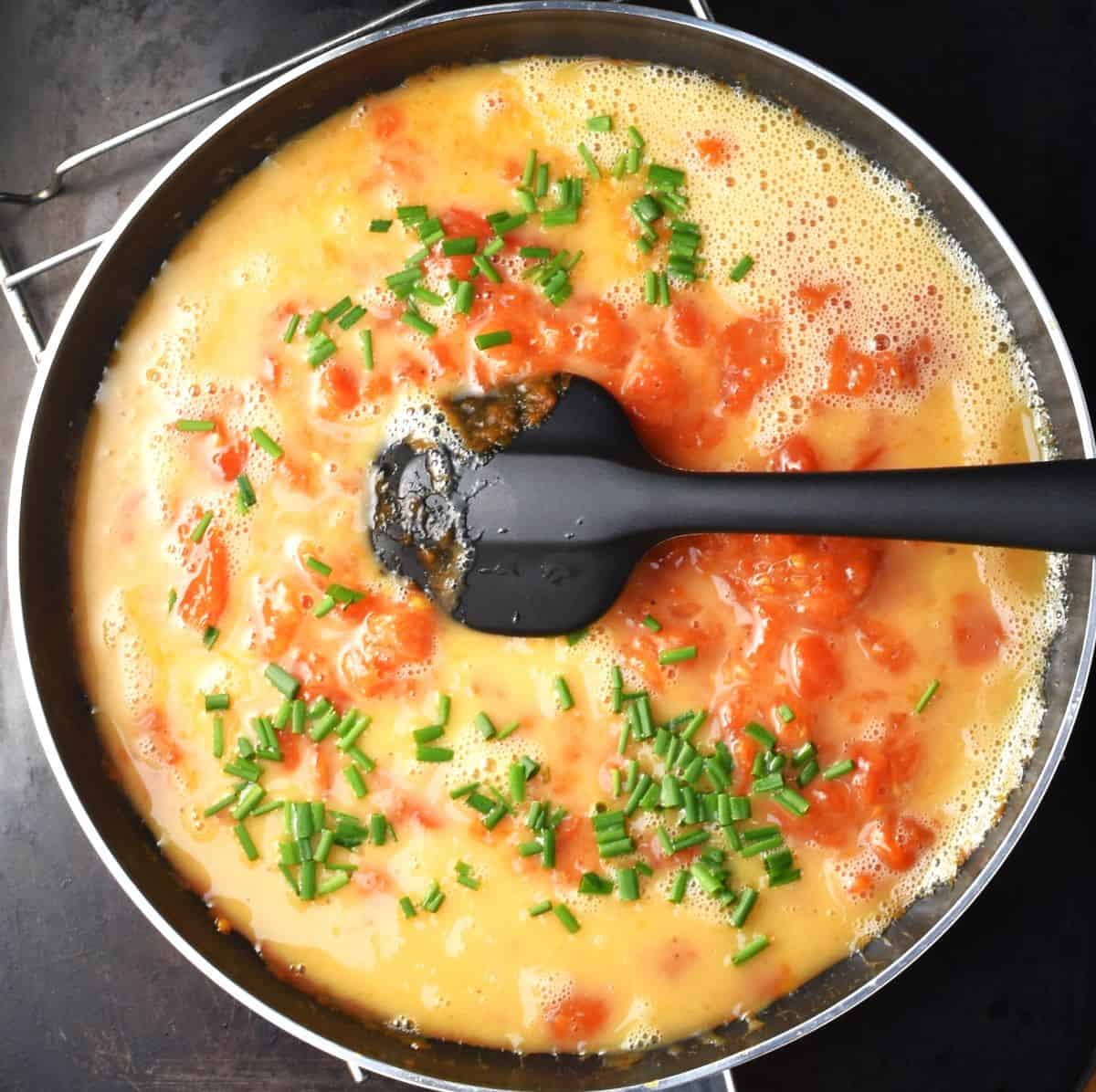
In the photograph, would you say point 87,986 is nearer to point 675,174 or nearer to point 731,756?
point 731,756

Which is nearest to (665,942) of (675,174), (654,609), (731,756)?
(731,756)

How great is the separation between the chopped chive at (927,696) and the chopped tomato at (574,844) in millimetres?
592

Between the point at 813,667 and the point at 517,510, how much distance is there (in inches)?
22.4

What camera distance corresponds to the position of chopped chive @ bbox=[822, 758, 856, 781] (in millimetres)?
1785

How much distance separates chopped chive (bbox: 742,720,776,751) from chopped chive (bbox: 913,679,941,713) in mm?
259

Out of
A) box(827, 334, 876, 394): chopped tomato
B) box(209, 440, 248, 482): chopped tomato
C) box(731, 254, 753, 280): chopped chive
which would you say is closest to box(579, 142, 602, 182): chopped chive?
box(731, 254, 753, 280): chopped chive

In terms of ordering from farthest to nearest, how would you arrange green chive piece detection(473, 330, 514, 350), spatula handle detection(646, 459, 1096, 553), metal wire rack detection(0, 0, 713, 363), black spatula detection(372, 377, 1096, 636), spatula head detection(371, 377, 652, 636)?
metal wire rack detection(0, 0, 713, 363) < green chive piece detection(473, 330, 514, 350) < spatula head detection(371, 377, 652, 636) < black spatula detection(372, 377, 1096, 636) < spatula handle detection(646, 459, 1096, 553)

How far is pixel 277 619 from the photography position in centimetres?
178

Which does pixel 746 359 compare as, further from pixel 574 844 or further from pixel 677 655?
pixel 574 844

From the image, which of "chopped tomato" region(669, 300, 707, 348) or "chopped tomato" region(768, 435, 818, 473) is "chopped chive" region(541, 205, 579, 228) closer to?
"chopped tomato" region(669, 300, 707, 348)

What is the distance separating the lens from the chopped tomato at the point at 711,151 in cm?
183

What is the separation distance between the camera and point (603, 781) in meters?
1.79

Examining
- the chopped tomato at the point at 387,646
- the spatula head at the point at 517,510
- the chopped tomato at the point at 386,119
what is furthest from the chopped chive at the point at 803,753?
the chopped tomato at the point at 386,119

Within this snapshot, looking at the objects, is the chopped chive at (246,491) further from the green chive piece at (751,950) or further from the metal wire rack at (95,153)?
the green chive piece at (751,950)
